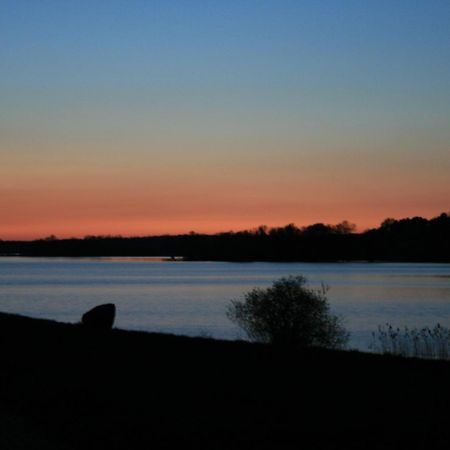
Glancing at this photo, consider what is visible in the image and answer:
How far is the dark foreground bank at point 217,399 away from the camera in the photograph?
29.5 ft

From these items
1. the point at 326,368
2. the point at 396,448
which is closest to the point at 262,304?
the point at 326,368

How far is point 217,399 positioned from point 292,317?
1149 cm

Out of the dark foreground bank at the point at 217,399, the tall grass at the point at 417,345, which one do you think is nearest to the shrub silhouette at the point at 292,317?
the tall grass at the point at 417,345

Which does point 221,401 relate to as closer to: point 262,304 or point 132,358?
point 132,358

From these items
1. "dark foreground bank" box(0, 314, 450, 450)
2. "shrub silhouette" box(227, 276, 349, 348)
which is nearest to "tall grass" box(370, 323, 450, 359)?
"shrub silhouette" box(227, 276, 349, 348)

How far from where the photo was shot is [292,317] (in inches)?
887

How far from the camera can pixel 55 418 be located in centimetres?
1019

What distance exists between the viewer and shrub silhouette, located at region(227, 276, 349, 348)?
22.3 m

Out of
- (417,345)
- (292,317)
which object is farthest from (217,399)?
(417,345)

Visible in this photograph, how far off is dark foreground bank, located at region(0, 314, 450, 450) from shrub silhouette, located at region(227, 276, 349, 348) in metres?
5.18

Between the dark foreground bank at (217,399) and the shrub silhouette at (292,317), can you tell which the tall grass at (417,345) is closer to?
the shrub silhouette at (292,317)

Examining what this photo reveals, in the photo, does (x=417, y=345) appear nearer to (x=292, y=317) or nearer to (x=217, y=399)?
(x=292, y=317)

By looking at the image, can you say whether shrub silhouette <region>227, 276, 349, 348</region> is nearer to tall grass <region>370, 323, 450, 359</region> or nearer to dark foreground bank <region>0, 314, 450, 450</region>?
tall grass <region>370, 323, 450, 359</region>

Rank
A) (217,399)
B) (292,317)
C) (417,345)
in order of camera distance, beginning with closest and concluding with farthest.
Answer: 1. (217,399)
2. (292,317)
3. (417,345)
